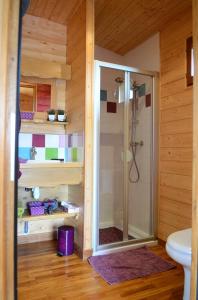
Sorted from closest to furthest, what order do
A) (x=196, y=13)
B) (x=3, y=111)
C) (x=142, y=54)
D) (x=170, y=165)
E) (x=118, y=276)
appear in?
(x=3, y=111)
(x=196, y=13)
(x=118, y=276)
(x=170, y=165)
(x=142, y=54)

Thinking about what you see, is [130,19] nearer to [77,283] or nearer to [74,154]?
[74,154]

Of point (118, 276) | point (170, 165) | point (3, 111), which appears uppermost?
point (3, 111)

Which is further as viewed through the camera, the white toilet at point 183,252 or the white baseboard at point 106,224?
the white baseboard at point 106,224

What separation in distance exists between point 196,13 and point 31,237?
270 cm

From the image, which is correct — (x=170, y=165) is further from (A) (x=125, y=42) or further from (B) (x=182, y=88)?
(A) (x=125, y=42)

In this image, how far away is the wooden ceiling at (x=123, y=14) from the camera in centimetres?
262

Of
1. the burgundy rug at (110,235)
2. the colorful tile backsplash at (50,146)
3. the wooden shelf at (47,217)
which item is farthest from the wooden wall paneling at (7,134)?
the burgundy rug at (110,235)

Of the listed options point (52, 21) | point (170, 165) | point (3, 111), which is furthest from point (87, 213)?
point (52, 21)

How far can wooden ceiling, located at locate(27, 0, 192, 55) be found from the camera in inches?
103

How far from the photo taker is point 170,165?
9.07 feet

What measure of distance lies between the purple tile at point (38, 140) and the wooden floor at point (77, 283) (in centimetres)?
124

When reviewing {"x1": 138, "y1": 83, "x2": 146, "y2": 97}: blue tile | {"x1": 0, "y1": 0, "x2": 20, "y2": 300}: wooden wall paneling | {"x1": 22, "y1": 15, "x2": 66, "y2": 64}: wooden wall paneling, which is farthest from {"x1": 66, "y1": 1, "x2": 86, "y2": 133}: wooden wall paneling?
{"x1": 0, "y1": 0, "x2": 20, "y2": 300}: wooden wall paneling

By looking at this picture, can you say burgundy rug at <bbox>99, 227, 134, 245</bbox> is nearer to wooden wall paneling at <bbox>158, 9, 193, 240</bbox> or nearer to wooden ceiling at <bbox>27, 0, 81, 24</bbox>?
wooden wall paneling at <bbox>158, 9, 193, 240</bbox>

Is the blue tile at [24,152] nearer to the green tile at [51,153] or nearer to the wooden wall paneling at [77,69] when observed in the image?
the green tile at [51,153]
